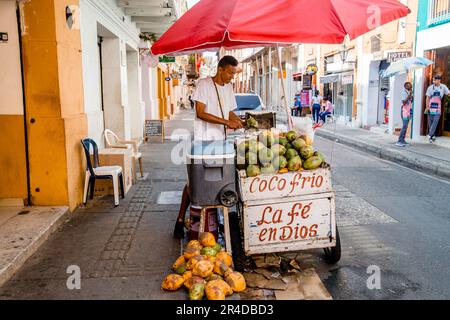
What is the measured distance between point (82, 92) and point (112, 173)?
138cm

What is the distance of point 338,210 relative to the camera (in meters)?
6.22

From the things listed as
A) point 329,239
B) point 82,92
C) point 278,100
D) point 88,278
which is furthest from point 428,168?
point 278,100

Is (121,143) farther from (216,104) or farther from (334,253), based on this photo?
(334,253)

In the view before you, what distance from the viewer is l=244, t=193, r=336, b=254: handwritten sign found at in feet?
12.8

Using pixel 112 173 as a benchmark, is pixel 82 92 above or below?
above

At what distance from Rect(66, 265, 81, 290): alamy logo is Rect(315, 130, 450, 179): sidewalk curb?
7564 mm

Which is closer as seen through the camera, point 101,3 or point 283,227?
point 283,227

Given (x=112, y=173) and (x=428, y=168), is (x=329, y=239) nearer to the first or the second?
(x=112, y=173)

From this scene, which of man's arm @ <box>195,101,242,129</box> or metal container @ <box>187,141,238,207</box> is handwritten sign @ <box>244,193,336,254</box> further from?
man's arm @ <box>195,101,242,129</box>

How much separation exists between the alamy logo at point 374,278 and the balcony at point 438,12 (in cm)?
1066

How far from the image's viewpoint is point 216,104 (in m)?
4.77

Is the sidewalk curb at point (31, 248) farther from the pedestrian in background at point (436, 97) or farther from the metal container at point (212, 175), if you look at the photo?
the pedestrian in background at point (436, 97)
